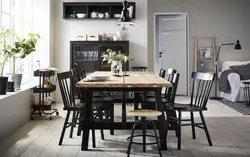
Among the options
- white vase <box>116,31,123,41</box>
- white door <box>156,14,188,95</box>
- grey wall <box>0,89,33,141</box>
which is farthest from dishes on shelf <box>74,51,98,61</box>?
white door <box>156,14,188,95</box>

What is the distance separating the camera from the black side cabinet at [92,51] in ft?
23.0

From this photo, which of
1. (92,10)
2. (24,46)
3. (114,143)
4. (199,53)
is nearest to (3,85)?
(24,46)

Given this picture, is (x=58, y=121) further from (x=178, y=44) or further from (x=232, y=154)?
(x=178, y=44)

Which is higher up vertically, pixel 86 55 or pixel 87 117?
pixel 86 55

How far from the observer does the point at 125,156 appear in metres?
3.31

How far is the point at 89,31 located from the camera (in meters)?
7.27

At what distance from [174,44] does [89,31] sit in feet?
9.44

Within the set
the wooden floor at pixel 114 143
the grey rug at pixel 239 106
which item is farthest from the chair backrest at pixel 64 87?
the grey rug at pixel 239 106

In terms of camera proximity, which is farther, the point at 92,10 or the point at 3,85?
the point at 92,10

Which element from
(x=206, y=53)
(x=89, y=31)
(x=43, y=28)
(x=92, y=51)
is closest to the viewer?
Result: (x=43, y=28)

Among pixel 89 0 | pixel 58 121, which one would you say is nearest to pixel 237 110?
pixel 58 121

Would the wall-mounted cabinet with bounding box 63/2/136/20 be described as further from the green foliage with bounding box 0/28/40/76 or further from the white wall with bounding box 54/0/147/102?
the green foliage with bounding box 0/28/40/76

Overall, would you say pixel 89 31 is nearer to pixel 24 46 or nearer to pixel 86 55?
pixel 86 55

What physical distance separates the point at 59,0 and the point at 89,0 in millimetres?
677
